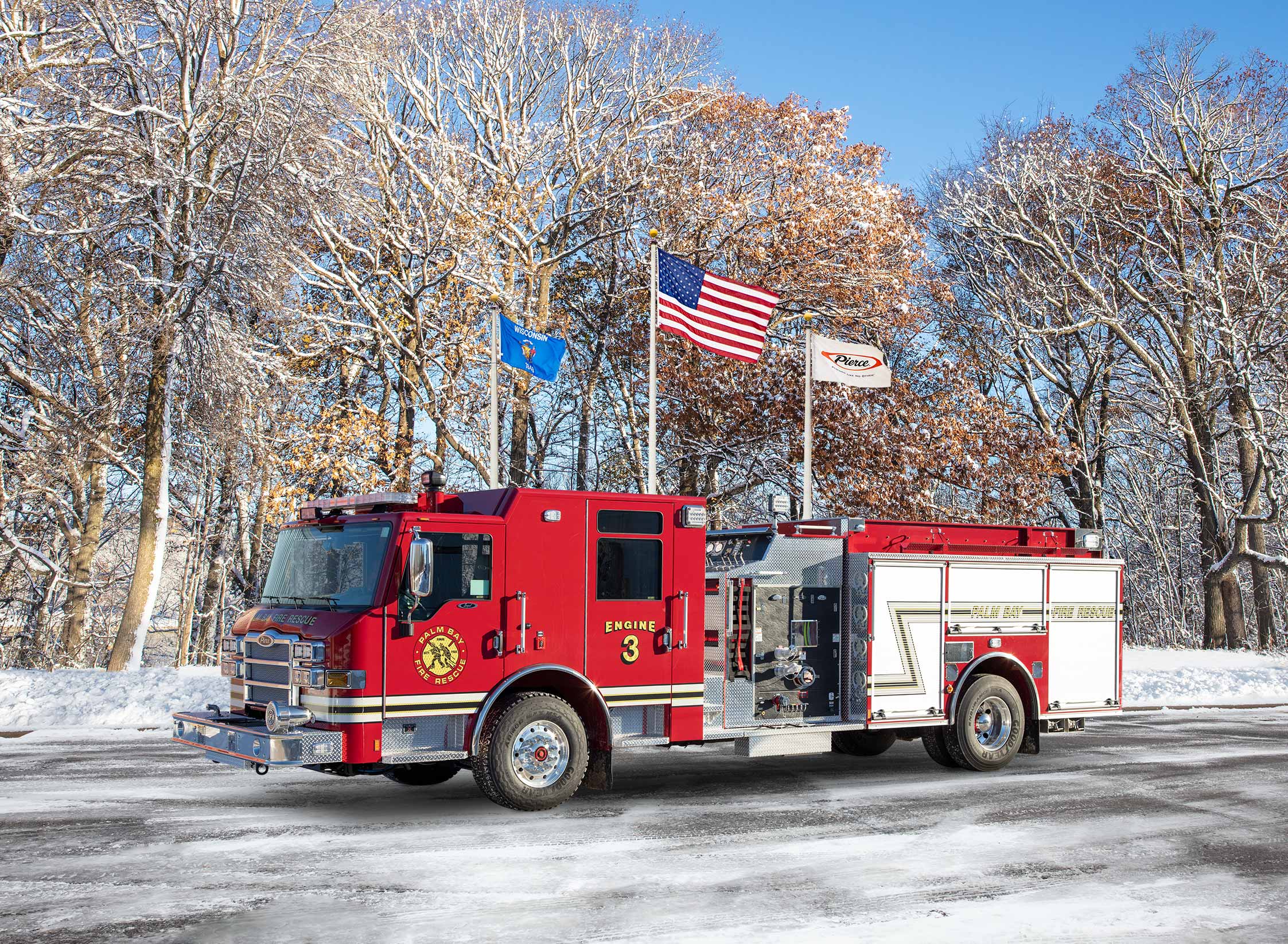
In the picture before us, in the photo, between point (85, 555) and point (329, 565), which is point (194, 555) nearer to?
point (85, 555)

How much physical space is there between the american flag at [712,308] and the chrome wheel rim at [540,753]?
33.9 feet

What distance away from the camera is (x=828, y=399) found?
28.4m

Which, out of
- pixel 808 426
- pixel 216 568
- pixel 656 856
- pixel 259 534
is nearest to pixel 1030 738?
pixel 656 856

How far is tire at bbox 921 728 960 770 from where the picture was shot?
1234 centimetres

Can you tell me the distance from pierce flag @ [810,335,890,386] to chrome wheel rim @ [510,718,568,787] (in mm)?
11102

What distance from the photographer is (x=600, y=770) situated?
1004 cm

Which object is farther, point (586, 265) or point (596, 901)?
point (586, 265)

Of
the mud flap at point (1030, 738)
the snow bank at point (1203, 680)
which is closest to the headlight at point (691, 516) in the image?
the mud flap at point (1030, 738)

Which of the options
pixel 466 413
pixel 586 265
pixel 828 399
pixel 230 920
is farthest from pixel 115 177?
pixel 230 920

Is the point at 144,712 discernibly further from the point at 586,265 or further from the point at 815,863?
the point at 586,265

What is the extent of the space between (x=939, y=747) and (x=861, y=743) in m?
1.32

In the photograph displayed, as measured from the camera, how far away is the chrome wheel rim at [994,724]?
491 inches

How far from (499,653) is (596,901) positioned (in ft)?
9.45

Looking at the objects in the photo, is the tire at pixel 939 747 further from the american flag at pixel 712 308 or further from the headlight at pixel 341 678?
the american flag at pixel 712 308
